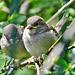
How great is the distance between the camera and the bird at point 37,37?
2729 millimetres

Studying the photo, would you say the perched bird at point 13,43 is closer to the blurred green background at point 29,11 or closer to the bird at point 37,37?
the blurred green background at point 29,11

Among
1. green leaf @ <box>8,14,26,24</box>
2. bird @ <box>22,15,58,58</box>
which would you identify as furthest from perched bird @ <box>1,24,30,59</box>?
bird @ <box>22,15,58,58</box>

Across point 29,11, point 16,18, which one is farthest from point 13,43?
point 29,11

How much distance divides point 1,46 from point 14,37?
0.35m

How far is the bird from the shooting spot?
2729mm

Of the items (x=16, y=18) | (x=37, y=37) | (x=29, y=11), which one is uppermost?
(x=29, y=11)

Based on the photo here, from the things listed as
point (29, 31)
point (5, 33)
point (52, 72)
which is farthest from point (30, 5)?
point (52, 72)

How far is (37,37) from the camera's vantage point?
2.83m

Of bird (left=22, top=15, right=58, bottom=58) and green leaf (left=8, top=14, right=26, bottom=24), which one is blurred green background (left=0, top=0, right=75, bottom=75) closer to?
green leaf (left=8, top=14, right=26, bottom=24)

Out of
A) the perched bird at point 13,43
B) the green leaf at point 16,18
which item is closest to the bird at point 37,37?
the green leaf at point 16,18

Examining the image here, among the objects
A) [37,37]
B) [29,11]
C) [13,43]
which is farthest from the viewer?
[29,11]

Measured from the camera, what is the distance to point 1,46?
3504 millimetres

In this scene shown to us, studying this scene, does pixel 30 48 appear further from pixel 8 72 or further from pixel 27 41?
pixel 8 72

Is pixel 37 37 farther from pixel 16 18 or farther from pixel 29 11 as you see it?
pixel 29 11
